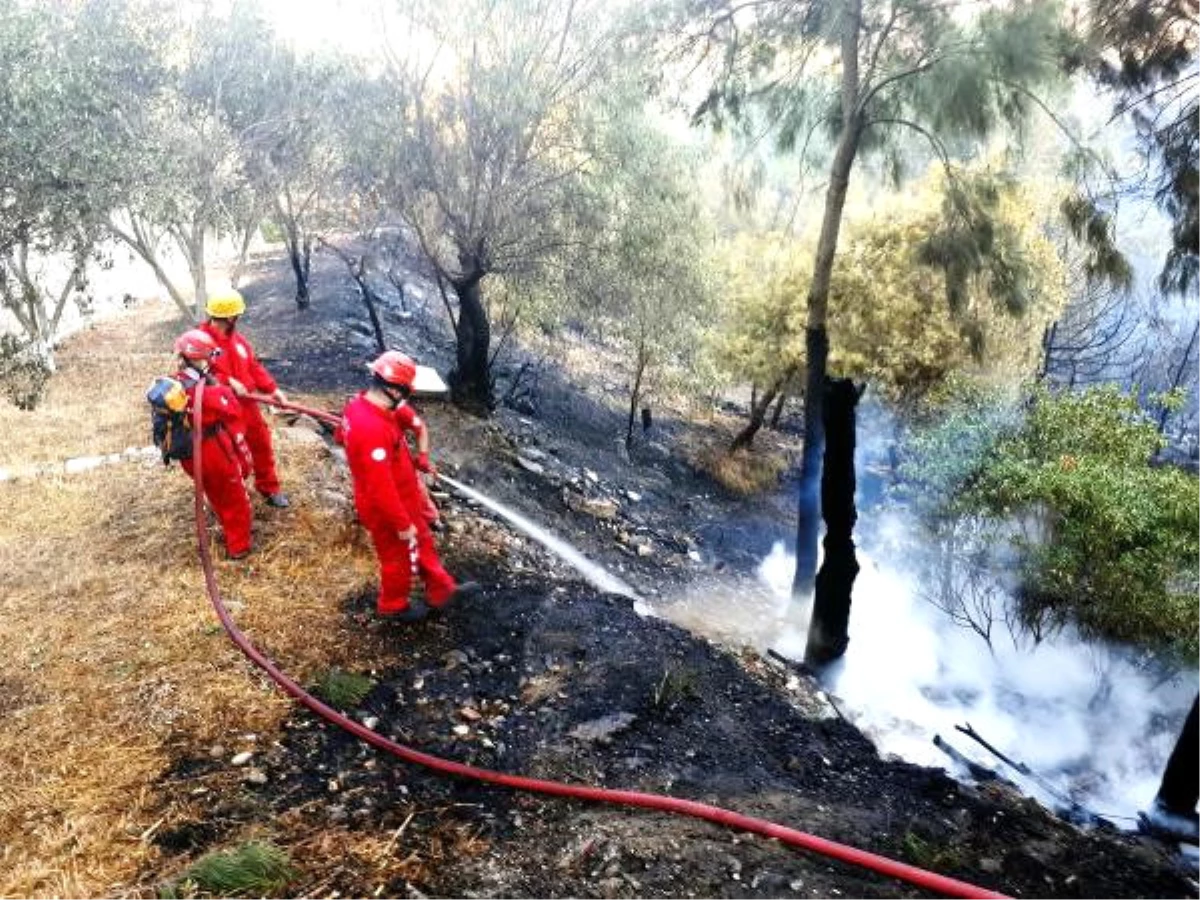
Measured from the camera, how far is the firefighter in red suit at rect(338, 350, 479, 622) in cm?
545

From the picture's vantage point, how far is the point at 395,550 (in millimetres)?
5832

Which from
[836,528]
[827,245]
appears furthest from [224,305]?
[827,245]

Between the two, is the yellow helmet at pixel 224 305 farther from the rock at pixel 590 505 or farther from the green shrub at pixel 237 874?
the rock at pixel 590 505

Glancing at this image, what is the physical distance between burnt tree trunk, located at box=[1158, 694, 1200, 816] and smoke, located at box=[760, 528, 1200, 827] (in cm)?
116

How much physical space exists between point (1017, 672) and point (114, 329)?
2170 cm

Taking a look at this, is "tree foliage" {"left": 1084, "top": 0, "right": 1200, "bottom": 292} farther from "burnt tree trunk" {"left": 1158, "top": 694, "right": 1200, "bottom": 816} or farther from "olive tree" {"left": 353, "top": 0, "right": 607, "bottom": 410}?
"olive tree" {"left": 353, "top": 0, "right": 607, "bottom": 410}

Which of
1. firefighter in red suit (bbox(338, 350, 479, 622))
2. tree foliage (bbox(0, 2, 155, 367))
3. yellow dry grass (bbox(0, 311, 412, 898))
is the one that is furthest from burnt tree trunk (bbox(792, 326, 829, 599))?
tree foliage (bbox(0, 2, 155, 367))

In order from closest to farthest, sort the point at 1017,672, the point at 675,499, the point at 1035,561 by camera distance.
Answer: the point at 1035,561, the point at 1017,672, the point at 675,499

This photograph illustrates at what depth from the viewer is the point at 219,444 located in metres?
6.55

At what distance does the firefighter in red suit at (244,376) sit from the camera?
7.10m

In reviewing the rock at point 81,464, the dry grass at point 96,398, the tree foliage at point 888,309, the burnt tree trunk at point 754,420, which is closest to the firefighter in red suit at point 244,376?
the rock at point 81,464

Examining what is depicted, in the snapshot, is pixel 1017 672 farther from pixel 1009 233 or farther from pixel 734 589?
pixel 1009 233

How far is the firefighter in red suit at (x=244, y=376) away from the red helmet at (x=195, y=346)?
0.42 metres

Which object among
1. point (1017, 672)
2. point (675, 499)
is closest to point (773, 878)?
point (1017, 672)
